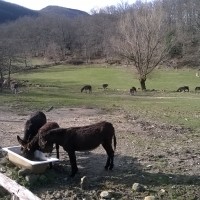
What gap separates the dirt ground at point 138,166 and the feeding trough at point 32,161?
39cm

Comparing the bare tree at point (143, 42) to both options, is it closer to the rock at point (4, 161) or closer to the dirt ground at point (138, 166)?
the dirt ground at point (138, 166)

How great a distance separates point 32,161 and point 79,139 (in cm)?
125

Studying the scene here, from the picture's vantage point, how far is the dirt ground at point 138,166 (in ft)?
28.5

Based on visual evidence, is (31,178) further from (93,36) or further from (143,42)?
(93,36)

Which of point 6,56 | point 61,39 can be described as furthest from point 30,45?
point 6,56

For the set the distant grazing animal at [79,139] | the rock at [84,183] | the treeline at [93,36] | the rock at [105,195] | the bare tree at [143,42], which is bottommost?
the rock at [105,195]

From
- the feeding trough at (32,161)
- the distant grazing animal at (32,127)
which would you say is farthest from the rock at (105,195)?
the distant grazing animal at (32,127)

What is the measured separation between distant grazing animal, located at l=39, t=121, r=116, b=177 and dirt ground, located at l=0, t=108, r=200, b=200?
0.58 m

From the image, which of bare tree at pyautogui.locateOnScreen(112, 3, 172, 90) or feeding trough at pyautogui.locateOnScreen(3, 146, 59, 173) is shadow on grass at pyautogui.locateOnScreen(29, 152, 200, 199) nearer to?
feeding trough at pyautogui.locateOnScreen(3, 146, 59, 173)

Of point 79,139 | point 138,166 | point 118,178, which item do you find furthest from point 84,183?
point 138,166

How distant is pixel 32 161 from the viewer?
31.8 feet

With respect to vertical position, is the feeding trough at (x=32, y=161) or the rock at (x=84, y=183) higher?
the feeding trough at (x=32, y=161)

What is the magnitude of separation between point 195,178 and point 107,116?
31.9 ft

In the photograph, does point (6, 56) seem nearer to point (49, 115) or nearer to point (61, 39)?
point (49, 115)
